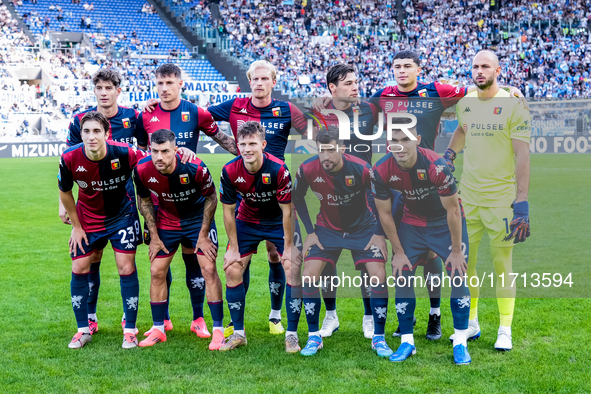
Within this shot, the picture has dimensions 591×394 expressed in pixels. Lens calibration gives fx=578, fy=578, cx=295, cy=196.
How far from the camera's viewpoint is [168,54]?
3569 cm

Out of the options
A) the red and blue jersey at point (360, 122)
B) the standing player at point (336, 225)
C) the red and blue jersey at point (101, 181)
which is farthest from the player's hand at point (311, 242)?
the red and blue jersey at point (101, 181)

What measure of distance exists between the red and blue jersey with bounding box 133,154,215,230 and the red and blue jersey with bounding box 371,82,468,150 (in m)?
1.69

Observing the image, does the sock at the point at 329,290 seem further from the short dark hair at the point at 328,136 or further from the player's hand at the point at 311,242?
the short dark hair at the point at 328,136

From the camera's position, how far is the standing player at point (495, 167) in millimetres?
4750

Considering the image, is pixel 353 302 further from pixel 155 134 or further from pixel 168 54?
pixel 168 54

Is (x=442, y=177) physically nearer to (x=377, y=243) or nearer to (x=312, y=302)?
(x=377, y=243)

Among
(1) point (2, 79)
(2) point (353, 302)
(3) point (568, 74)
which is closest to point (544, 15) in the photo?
(3) point (568, 74)

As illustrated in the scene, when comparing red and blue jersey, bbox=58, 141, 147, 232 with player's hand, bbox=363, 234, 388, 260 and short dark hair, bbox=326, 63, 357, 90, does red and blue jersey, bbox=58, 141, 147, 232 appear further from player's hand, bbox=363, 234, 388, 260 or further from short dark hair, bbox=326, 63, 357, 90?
player's hand, bbox=363, 234, 388, 260

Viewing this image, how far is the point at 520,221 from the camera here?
15.4 feet

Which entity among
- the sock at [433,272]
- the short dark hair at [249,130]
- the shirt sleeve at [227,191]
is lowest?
the sock at [433,272]

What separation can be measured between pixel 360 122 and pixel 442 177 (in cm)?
93

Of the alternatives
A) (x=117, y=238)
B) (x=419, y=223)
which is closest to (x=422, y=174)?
(x=419, y=223)

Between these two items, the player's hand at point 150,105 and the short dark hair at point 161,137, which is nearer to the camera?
the short dark hair at point 161,137

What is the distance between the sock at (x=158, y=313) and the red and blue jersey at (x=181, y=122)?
4.86ft
